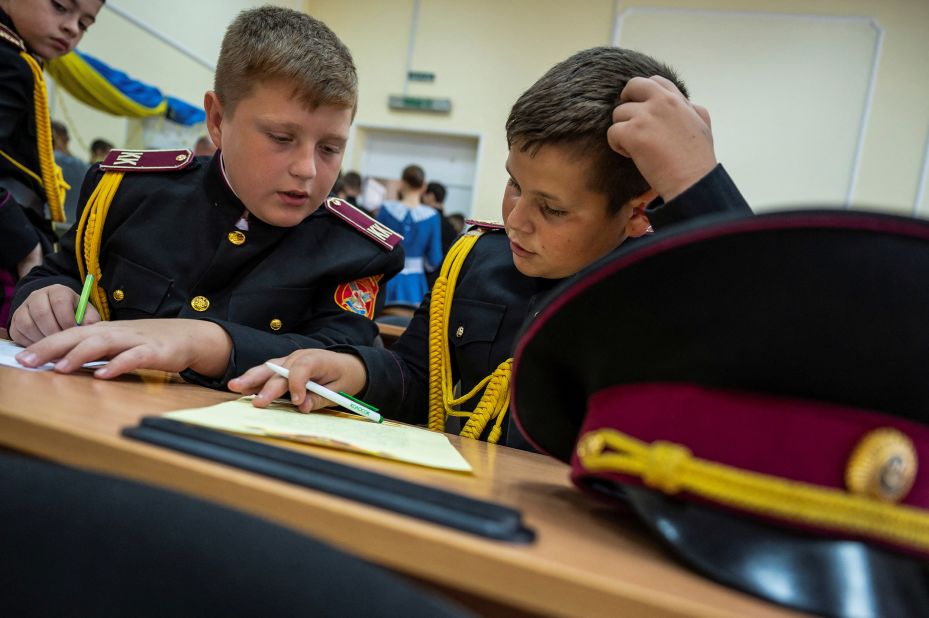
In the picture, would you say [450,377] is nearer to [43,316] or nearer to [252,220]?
[252,220]

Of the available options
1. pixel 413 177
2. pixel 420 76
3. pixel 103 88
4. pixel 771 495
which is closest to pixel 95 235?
pixel 771 495

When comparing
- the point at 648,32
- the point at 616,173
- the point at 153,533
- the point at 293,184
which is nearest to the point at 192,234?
the point at 293,184

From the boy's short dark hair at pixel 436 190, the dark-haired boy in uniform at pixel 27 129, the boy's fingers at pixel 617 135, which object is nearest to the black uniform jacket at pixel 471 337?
the boy's fingers at pixel 617 135

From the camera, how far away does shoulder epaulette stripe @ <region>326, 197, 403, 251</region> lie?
3.97ft

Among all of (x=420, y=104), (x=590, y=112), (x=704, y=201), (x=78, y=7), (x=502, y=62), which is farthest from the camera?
(x=420, y=104)

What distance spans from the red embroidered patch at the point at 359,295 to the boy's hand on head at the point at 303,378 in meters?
0.28

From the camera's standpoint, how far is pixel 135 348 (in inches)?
28.8

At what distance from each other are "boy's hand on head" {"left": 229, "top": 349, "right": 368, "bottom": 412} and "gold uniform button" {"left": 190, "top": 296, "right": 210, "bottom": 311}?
34 cm

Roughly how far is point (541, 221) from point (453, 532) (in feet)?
2.13

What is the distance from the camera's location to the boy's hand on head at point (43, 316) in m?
0.90

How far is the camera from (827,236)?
15.1 inches

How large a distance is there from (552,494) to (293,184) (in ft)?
2.40

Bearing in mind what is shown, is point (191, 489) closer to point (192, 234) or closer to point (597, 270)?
point (597, 270)

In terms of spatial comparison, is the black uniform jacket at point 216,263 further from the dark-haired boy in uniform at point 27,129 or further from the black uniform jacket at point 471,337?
the dark-haired boy in uniform at point 27,129
